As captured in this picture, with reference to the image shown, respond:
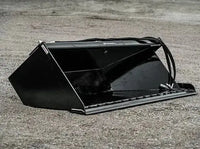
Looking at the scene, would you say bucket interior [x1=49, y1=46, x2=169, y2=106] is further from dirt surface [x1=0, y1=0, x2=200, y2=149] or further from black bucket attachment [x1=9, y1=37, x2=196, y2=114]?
dirt surface [x1=0, y1=0, x2=200, y2=149]

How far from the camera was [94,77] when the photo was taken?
436 centimetres

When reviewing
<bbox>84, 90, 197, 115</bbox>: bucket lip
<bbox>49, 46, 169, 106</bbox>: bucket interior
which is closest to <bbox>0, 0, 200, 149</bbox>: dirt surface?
<bbox>84, 90, 197, 115</bbox>: bucket lip

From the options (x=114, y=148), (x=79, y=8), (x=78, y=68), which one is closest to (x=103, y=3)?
(x=79, y=8)

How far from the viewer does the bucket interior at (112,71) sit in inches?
163

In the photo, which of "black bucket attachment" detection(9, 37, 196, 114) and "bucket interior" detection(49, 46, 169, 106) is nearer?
"black bucket attachment" detection(9, 37, 196, 114)

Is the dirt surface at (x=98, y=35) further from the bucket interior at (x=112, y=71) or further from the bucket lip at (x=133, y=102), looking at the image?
the bucket interior at (x=112, y=71)

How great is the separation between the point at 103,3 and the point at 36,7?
85.0 inches

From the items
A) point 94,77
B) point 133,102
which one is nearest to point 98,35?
point 94,77

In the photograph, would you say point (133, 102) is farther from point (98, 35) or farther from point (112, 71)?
point (98, 35)

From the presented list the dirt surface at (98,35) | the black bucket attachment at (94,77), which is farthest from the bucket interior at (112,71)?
the dirt surface at (98,35)

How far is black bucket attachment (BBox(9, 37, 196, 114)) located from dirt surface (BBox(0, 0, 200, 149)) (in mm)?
92

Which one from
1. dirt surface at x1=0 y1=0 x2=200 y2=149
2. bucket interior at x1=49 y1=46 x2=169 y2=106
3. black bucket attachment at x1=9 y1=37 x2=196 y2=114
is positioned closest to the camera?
dirt surface at x1=0 y1=0 x2=200 y2=149

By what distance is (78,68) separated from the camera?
4293 millimetres

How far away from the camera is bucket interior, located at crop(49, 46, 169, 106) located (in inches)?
163
